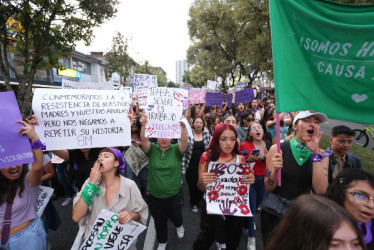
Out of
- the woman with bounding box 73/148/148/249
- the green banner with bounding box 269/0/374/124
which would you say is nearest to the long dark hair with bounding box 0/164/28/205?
the woman with bounding box 73/148/148/249

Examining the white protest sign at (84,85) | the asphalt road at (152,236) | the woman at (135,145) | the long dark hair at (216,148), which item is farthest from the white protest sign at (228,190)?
the white protest sign at (84,85)

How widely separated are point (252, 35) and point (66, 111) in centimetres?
1794

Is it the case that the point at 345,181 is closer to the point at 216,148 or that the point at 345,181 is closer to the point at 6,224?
the point at 216,148

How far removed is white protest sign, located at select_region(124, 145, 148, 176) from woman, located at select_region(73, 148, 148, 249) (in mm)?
1931

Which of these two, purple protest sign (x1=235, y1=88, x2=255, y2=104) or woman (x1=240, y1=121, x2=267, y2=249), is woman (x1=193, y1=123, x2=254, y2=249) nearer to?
woman (x1=240, y1=121, x2=267, y2=249)

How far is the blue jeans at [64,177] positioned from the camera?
4.45 metres

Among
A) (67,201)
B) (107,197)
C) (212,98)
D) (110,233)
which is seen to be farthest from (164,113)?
(212,98)

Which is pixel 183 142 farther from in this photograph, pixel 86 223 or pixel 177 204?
pixel 86 223

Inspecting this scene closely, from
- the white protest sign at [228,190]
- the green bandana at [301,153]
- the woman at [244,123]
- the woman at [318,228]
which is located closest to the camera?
the woman at [318,228]

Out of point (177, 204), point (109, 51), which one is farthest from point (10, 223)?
point (109, 51)

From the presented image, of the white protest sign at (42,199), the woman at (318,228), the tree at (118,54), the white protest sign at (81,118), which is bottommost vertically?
the white protest sign at (42,199)

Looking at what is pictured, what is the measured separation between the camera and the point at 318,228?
1.00 m

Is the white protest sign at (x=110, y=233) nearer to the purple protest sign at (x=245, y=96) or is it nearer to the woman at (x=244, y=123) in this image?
the woman at (x=244, y=123)

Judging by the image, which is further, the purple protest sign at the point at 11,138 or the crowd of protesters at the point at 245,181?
the purple protest sign at the point at 11,138
